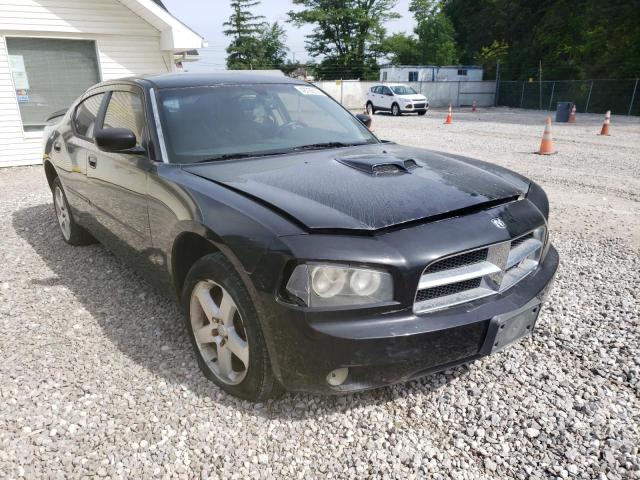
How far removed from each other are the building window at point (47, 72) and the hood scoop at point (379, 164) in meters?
9.64

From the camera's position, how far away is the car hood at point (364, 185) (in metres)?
Result: 2.27

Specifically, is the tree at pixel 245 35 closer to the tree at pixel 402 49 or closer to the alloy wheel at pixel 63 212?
the tree at pixel 402 49

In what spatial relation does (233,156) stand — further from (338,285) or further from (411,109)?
(411,109)

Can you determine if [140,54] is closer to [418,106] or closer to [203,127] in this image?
[203,127]

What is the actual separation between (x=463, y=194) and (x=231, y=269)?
1217mm

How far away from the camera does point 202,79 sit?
Answer: 3652 mm

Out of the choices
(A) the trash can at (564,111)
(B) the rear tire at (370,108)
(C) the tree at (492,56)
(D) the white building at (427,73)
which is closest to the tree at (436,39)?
(C) the tree at (492,56)

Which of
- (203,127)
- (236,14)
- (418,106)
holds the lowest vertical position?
(418,106)

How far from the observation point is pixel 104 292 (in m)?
4.11

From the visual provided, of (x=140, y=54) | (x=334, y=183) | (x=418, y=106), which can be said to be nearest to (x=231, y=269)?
(x=334, y=183)

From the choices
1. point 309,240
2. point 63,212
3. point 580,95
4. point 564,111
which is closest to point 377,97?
point 564,111

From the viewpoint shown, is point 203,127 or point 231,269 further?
point 203,127

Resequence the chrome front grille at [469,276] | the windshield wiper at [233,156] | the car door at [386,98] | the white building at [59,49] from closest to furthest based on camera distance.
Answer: the chrome front grille at [469,276]
the windshield wiper at [233,156]
the white building at [59,49]
the car door at [386,98]

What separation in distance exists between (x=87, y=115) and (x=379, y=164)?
9.77ft
